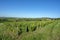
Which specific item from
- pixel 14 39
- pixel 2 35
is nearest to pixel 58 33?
pixel 14 39

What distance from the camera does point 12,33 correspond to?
1862cm

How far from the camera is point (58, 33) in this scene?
1794 cm

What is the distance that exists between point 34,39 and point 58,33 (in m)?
4.02

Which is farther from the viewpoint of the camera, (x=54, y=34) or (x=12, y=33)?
(x=12, y=33)

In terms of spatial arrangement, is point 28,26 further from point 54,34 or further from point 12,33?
point 54,34

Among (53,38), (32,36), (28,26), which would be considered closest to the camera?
(53,38)

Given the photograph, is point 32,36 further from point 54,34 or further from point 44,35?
point 54,34

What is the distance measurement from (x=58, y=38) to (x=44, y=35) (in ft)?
7.27

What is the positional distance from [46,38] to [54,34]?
5.34 feet

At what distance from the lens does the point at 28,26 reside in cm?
2486

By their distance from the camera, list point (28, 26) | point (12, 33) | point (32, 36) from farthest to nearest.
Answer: point (28, 26), point (12, 33), point (32, 36)

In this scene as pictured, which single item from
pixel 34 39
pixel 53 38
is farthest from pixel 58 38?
pixel 34 39

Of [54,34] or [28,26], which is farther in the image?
[28,26]

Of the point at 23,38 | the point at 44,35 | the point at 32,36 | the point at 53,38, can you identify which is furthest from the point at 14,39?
the point at 53,38
